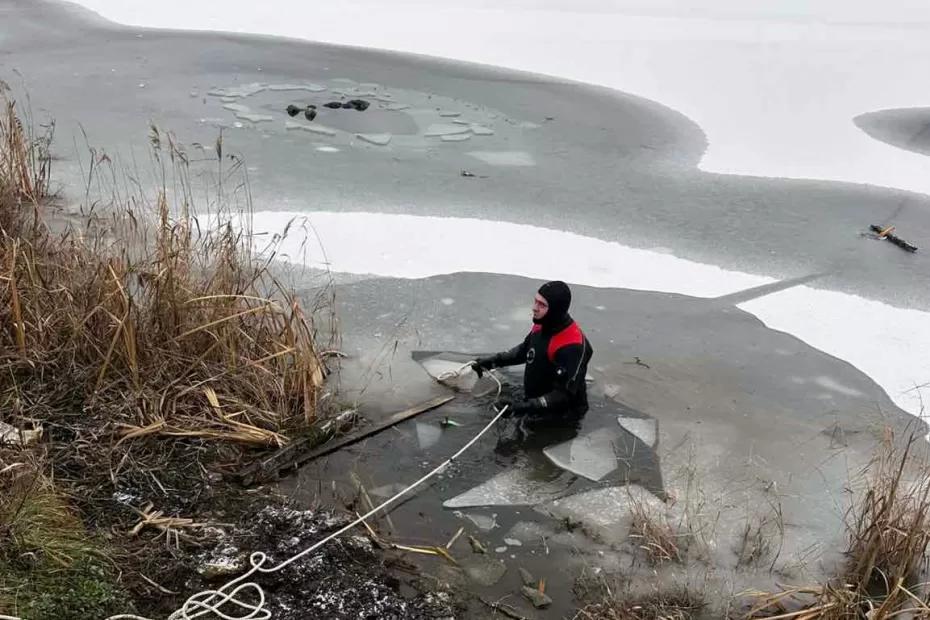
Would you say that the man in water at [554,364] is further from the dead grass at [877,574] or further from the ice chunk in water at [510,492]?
the dead grass at [877,574]

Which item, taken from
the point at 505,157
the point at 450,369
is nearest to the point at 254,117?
the point at 505,157

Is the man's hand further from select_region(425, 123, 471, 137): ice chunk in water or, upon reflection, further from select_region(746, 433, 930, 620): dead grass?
select_region(425, 123, 471, 137): ice chunk in water

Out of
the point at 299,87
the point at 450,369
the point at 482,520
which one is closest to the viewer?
the point at 482,520

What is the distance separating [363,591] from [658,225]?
3.87 metres

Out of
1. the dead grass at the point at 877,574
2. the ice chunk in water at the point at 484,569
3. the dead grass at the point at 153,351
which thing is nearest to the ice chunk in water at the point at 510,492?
the ice chunk in water at the point at 484,569

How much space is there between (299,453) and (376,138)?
4.10m

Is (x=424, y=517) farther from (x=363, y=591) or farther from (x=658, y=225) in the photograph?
(x=658, y=225)

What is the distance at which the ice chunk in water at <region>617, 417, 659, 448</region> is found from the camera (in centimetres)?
367

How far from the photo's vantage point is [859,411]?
3.97 meters

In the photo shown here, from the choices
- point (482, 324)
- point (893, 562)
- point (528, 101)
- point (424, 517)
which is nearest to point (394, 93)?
point (528, 101)

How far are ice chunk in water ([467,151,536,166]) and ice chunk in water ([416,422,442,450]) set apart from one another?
137 inches

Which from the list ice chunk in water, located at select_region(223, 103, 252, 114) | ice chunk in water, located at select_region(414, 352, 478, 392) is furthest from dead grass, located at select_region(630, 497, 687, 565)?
ice chunk in water, located at select_region(223, 103, 252, 114)

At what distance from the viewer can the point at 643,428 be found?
147 inches

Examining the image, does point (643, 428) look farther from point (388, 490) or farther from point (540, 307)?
point (388, 490)
